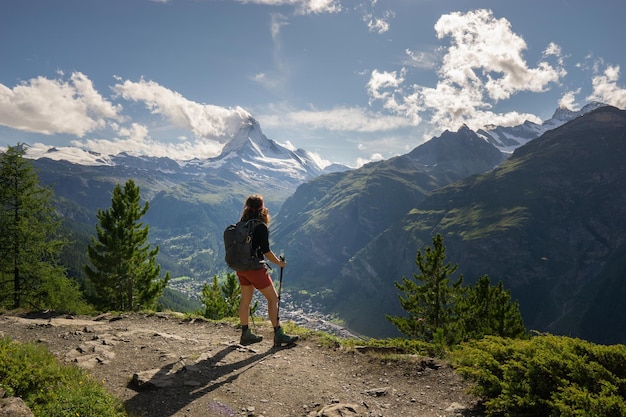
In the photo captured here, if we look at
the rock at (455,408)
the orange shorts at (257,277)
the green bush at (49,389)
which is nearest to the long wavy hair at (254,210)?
the orange shorts at (257,277)

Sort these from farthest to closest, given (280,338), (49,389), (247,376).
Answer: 1. (280,338)
2. (247,376)
3. (49,389)

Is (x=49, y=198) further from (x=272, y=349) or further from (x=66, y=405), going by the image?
(x=66, y=405)

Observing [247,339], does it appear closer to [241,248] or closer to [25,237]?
[241,248]

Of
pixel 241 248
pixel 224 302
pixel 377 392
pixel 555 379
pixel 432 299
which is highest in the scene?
pixel 241 248

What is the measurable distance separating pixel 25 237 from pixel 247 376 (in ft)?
78.2

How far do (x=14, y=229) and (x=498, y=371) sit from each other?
29271 mm

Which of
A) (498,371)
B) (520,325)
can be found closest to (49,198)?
(498,371)

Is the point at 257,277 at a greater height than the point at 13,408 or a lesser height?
greater

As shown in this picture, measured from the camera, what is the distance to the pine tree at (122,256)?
31.8 metres

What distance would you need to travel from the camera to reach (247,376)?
921 centimetres

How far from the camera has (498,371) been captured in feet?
25.2

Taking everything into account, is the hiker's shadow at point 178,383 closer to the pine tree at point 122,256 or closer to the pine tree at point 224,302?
the pine tree at point 122,256

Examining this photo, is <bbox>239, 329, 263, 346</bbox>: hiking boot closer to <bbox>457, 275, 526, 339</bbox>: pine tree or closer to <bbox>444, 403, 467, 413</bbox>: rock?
<bbox>444, 403, 467, 413</bbox>: rock

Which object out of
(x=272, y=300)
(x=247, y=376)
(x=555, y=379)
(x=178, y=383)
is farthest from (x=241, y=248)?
(x=555, y=379)
